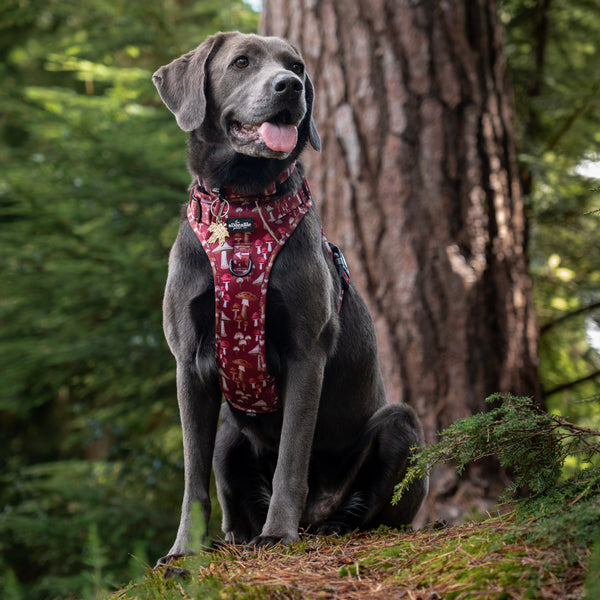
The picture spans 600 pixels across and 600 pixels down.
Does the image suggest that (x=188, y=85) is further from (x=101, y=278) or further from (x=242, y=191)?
(x=101, y=278)

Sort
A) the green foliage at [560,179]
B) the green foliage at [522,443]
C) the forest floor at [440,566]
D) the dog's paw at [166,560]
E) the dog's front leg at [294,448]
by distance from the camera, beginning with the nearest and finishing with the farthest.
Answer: the forest floor at [440,566], the green foliage at [522,443], the dog's paw at [166,560], the dog's front leg at [294,448], the green foliage at [560,179]

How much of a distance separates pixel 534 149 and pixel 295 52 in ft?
12.1

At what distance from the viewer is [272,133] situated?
9.45 ft

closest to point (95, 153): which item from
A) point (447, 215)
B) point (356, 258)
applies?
point (356, 258)

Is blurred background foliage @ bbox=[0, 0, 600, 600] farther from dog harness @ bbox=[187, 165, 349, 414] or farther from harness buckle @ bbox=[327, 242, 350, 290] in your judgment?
dog harness @ bbox=[187, 165, 349, 414]

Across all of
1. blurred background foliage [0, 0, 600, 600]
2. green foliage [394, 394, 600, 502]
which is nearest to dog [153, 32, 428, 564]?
green foliage [394, 394, 600, 502]

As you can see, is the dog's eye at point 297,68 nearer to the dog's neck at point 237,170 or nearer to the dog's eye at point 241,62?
the dog's eye at point 241,62

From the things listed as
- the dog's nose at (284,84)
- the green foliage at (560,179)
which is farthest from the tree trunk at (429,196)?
the dog's nose at (284,84)

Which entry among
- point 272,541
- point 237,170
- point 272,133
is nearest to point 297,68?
point 272,133

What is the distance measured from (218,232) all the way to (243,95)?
2.05 ft

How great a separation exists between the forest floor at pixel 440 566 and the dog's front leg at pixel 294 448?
0.17 meters

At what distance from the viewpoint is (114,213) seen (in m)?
6.27

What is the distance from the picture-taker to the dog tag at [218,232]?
2807 millimetres

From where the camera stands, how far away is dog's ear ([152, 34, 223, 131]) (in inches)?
118
